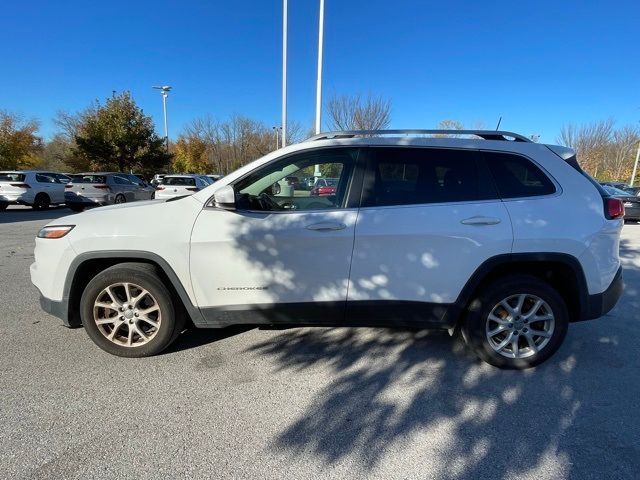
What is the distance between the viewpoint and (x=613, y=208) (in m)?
3.13

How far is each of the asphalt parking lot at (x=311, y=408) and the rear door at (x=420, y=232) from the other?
0.60 metres

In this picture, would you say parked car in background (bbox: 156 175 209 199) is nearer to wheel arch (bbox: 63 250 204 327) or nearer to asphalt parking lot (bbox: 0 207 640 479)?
asphalt parking lot (bbox: 0 207 640 479)

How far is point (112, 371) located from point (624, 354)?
4.42m

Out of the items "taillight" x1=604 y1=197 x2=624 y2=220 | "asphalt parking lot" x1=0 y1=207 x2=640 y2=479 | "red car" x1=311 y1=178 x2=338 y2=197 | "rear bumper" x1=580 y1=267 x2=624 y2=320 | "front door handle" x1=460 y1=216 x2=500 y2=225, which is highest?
"red car" x1=311 y1=178 x2=338 y2=197

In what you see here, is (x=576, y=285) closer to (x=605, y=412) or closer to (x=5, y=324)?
(x=605, y=412)

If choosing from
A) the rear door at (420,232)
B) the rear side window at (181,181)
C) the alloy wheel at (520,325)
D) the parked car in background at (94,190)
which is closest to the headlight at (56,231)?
the rear door at (420,232)

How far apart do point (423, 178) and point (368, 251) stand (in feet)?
2.44

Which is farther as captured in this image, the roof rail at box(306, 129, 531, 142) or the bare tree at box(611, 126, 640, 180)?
the bare tree at box(611, 126, 640, 180)

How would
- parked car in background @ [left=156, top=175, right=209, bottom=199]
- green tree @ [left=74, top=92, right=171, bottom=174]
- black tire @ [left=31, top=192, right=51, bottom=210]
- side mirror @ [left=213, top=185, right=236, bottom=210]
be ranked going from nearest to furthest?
side mirror @ [left=213, top=185, right=236, bottom=210], parked car in background @ [left=156, top=175, right=209, bottom=199], black tire @ [left=31, top=192, right=51, bottom=210], green tree @ [left=74, top=92, right=171, bottom=174]

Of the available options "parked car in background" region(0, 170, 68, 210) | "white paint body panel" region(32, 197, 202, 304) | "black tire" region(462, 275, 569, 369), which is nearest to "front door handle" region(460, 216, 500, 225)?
"black tire" region(462, 275, 569, 369)

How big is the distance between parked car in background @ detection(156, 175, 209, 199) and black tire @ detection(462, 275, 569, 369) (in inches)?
561

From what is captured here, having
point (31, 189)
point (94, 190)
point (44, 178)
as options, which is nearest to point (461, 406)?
point (94, 190)

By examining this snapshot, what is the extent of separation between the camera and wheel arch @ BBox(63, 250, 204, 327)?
3.05 meters

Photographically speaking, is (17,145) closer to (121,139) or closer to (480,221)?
(121,139)
